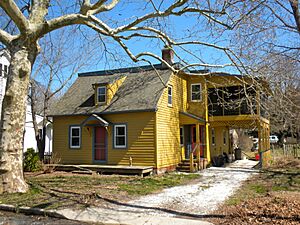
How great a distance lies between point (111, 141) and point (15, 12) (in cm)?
945

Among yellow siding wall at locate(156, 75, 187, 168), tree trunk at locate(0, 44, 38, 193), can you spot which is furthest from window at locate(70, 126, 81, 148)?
tree trunk at locate(0, 44, 38, 193)

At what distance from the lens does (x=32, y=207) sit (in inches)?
320

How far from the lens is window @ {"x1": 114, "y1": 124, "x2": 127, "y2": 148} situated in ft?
56.2

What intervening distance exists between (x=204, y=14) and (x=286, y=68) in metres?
3.80

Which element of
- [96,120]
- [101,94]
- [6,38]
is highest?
[6,38]

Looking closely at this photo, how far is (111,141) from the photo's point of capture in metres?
17.4

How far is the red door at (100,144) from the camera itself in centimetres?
1784

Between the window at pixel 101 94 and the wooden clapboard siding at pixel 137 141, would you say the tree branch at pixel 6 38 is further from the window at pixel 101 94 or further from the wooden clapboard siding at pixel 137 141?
the window at pixel 101 94

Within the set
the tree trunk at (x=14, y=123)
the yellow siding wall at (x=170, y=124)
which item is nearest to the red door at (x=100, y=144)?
the yellow siding wall at (x=170, y=124)

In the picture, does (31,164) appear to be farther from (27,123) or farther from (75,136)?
(27,123)

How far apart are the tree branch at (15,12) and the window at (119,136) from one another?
27.5 ft

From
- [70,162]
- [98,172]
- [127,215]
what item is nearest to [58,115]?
[70,162]

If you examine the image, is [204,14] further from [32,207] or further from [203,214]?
[32,207]

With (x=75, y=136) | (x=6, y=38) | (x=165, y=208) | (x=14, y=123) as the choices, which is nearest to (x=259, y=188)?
(x=165, y=208)
